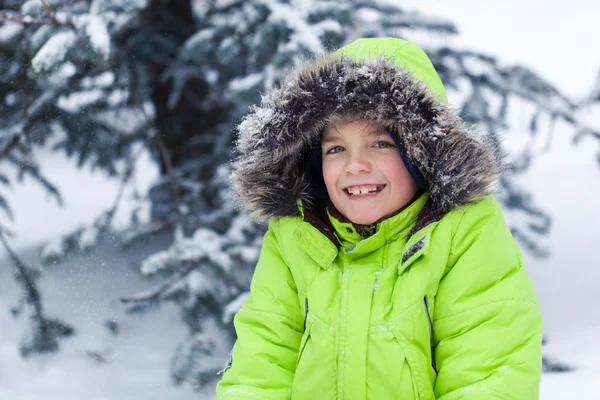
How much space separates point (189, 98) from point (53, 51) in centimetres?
148

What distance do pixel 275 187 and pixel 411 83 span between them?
21.9 inches

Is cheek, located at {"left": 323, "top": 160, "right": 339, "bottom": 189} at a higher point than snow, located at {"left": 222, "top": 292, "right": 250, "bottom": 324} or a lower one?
higher

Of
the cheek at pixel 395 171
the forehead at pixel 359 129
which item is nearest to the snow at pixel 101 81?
the forehead at pixel 359 129

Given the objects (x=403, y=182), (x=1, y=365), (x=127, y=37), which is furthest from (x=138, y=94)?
(x=403, y=182)

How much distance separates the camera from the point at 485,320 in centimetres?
164

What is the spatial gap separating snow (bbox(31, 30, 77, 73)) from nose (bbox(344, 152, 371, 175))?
1727mm

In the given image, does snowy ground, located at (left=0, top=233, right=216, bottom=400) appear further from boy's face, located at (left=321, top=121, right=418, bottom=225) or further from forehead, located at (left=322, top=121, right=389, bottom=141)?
forehead, located at (left=322, top=121, right=389, bottom=141)

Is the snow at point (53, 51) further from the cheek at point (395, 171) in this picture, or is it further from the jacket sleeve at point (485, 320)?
the jacket sleeve at point (485, 320)

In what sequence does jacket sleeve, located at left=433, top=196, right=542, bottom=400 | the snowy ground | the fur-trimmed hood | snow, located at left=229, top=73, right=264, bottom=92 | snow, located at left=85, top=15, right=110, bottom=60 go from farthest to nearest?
the snowy ground, snow, located at left=229, top=73, right=264, bottom=92, snow, located at left=85, top=15, right=110, bottom=60, the fur-trimmed hood, jacket sleeve, located at left=433, top=196, right=542, bottom=400

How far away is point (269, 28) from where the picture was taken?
3.25 meters

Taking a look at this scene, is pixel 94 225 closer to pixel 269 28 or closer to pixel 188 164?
pixel 188 164

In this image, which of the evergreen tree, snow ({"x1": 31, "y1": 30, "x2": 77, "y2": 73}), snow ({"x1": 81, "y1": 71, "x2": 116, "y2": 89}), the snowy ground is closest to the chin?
the evergreen tree

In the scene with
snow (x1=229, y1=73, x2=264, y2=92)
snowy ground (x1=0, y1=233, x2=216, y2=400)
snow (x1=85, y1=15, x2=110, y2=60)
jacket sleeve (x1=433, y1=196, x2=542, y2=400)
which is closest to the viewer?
jacket sleeve (x1=433, y1=196, x2=542, y2=400)

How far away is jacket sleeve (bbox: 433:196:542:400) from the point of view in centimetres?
158
